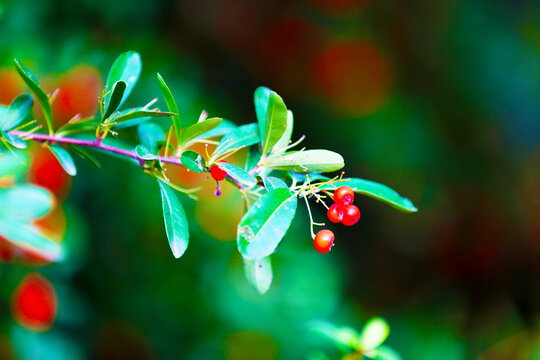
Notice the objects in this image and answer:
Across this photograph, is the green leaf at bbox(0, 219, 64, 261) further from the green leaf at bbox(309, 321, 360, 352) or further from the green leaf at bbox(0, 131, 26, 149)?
the green leaf at bbox(309, 321, 360, 352)

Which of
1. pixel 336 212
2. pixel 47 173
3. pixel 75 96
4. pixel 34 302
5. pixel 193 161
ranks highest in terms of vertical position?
pixel 336 212

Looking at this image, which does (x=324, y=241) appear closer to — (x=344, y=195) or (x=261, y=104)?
(x=344, y=195)

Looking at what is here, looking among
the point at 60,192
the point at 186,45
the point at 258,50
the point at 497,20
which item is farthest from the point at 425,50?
the point at 60,192

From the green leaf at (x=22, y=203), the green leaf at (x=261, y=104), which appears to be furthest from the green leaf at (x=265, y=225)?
the green leaf at (x=22, y=203)

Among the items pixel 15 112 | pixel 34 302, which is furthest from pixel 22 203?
pixel 34 302

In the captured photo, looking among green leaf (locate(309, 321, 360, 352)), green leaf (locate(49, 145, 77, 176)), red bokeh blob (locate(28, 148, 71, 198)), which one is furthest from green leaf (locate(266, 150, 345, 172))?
red bokeh blob (locate(28, 148, 71, 198))

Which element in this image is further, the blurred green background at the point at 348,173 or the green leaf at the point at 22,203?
the blurred green background at the point at 348,173

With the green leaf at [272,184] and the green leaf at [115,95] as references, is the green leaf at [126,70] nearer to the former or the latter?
the green leaf at [115,95]
